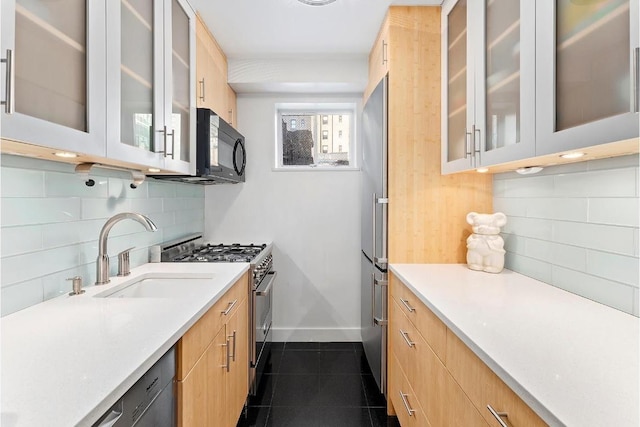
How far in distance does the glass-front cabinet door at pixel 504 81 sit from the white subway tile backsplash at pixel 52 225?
5.87 feet

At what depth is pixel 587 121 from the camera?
98 centimetres

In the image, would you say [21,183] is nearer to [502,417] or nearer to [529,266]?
[502,417]

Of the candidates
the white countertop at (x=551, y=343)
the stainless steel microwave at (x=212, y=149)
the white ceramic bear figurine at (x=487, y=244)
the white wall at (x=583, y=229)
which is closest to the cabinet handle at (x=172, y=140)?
the stainless steel microwave at (x=212, y=149)

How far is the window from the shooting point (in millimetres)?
3277

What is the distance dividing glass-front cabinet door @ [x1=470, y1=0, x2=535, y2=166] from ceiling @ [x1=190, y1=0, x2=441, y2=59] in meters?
0.72

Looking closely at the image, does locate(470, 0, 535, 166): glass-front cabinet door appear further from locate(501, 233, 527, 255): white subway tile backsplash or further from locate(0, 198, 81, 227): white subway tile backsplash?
locate(0, 198, 81, 227): white subway tile backsplash

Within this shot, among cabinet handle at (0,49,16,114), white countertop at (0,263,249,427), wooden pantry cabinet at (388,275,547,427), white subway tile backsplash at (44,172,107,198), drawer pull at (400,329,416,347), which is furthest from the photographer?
drawer pull at (400,329,416,347)

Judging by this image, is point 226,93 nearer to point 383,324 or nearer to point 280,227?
point 280,227

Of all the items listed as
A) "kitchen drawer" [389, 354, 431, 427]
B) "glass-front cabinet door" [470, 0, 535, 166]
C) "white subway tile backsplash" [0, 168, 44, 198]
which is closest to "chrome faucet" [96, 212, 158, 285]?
"white subway tile backsplash" [0, 168, 44, 198]

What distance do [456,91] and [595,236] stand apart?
3.26 ft

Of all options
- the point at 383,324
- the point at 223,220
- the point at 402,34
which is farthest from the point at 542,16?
the point at 223,220

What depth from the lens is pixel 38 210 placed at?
1.30 m

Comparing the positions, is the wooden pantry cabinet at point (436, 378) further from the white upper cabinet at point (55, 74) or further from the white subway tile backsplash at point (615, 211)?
the white upper cabinet at point (55, 74)

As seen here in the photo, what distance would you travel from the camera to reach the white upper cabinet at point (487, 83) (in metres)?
1.24
